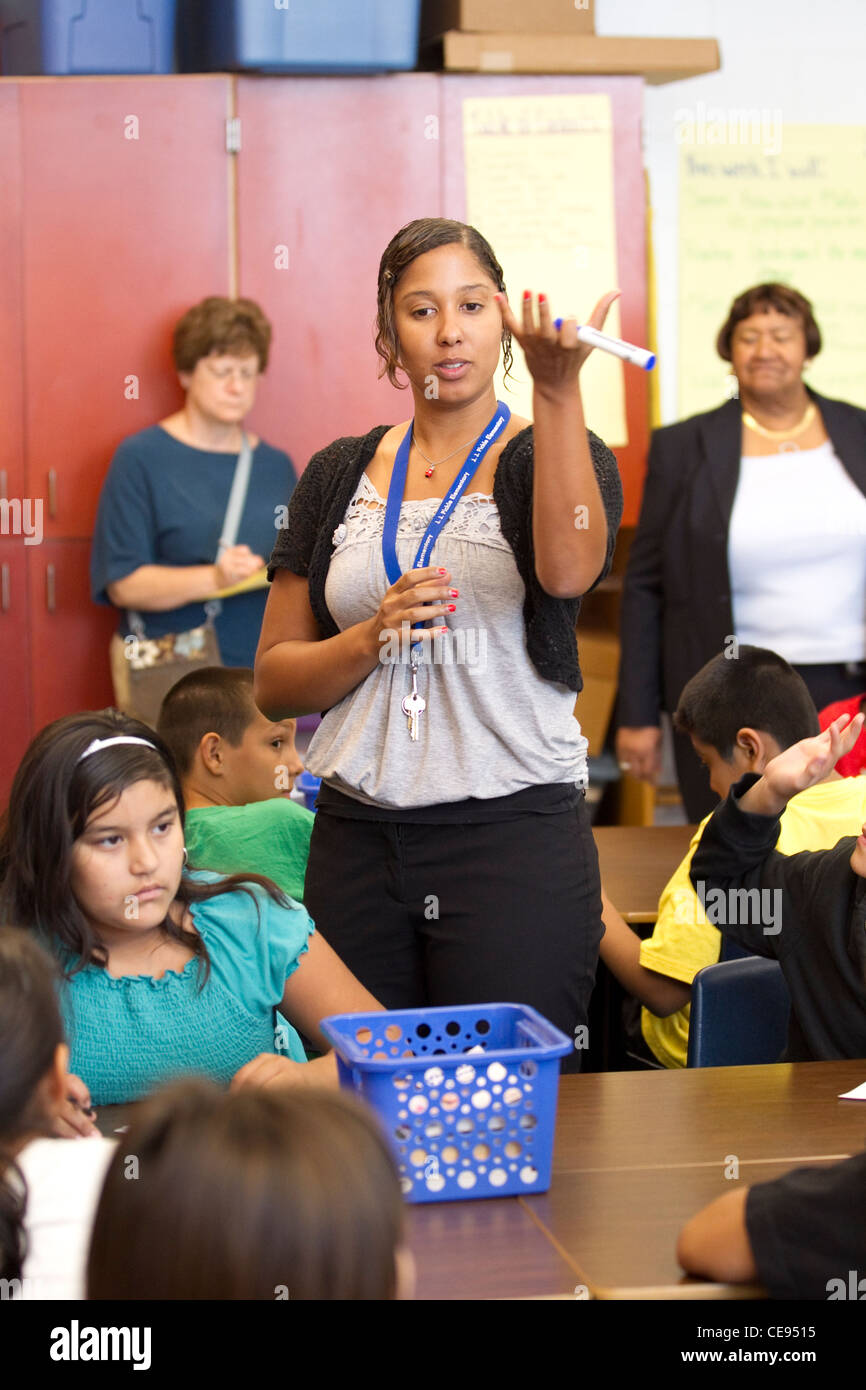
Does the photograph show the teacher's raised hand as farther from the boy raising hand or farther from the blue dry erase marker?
the boy raising hand

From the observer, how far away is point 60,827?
5.96ft

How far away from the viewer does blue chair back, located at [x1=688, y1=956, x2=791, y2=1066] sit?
7.16ft

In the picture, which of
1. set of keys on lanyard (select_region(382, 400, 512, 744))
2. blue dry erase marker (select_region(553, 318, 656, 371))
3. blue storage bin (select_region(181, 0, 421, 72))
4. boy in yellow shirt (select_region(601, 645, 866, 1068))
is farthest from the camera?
blue storage bin (select_region(181, 0, 421, 72))

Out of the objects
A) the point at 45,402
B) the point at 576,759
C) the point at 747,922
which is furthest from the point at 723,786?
the point at 45,402

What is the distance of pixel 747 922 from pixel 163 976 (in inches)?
29.4

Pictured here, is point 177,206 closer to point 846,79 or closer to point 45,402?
point 45,402

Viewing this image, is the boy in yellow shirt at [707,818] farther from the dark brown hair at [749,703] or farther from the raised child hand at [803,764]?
the raised child hand at [803,764]

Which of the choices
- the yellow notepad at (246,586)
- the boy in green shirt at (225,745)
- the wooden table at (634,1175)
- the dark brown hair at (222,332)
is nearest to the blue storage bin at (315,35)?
the dark brown hair at (222,332)

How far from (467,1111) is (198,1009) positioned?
1.67 ft

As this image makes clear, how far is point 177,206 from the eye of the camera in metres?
4.15

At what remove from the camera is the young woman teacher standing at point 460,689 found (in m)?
1.81

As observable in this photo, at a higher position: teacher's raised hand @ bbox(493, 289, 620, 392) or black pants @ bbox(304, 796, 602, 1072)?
teacher's raised hand @ bbox(493, 289, 620, 392)

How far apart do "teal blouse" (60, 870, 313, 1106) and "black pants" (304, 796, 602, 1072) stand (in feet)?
0.26

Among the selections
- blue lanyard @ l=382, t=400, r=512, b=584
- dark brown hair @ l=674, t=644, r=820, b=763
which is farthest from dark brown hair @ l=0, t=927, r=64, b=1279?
dark brown hair @ l=674, t=644, r=820, b=763
